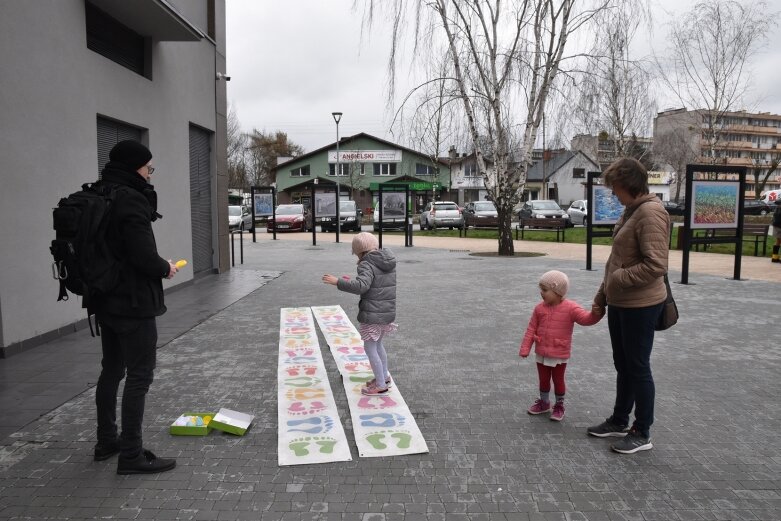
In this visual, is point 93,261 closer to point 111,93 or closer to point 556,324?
point 556,324

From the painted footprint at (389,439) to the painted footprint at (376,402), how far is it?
0.53m

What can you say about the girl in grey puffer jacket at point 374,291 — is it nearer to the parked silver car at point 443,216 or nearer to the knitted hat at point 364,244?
the knitted hat at point 364,244

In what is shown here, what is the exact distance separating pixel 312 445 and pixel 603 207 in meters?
11.2

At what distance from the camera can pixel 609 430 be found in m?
4.10

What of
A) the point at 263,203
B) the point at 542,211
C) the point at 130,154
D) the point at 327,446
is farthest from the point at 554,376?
the point at 542,211

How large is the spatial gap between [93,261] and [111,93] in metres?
6.06

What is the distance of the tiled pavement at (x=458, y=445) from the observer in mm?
3148

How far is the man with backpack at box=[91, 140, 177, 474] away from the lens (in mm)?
3314

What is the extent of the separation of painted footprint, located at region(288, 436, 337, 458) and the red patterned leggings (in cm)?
156

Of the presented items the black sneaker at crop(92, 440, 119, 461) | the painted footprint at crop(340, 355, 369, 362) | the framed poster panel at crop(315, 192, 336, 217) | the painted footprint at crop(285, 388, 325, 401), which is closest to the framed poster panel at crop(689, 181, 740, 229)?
the painted footprint at crop(340, 355, 369, 362)

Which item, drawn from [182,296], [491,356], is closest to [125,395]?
[491,356]

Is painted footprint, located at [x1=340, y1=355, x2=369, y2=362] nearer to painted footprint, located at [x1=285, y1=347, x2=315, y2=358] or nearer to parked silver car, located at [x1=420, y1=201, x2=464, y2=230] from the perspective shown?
painted footprint, located at [x1=285, y1=347, x2=315, y2=358]

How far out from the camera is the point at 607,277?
392 centimetres

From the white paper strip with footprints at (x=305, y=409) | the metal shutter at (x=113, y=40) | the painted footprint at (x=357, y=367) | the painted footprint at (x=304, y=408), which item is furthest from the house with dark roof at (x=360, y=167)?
the painted footprint at (x=304, y=408)
